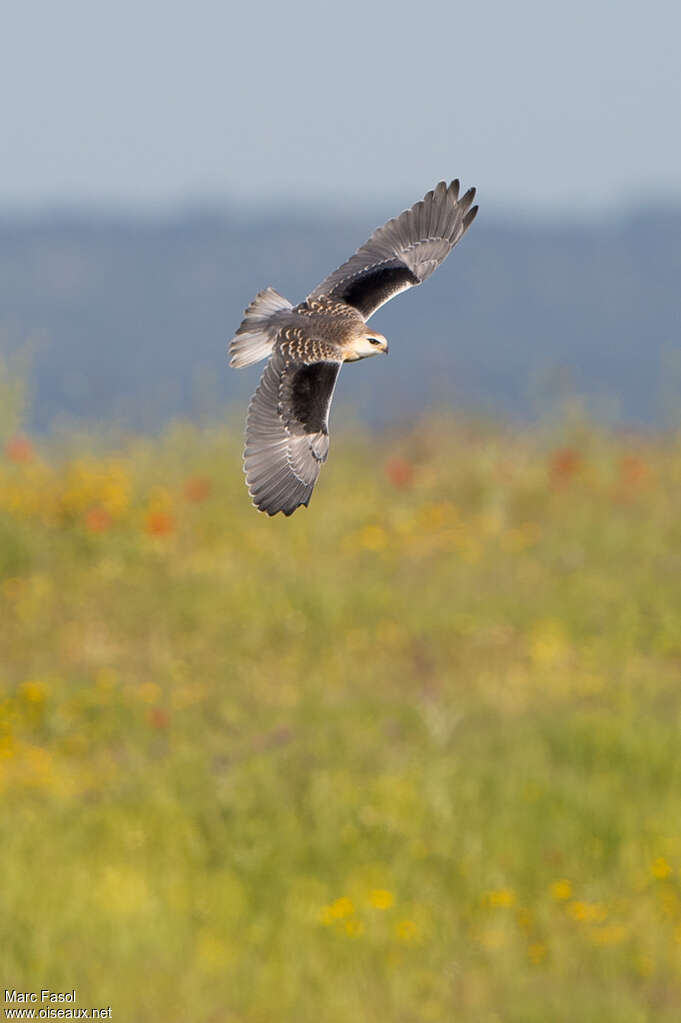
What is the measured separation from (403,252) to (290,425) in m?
0.58

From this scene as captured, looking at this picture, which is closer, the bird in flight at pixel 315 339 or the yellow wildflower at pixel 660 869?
the bird in flight at pixel 315 339

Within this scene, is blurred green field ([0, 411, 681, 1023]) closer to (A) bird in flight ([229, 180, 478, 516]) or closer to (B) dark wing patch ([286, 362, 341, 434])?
(A) bird in flight ([229, 180, 478, 516])

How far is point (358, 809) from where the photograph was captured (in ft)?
30.0

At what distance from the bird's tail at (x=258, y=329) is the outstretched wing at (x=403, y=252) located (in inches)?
2.9

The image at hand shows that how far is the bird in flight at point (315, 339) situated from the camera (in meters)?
1.48

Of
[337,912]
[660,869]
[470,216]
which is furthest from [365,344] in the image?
[660,869]

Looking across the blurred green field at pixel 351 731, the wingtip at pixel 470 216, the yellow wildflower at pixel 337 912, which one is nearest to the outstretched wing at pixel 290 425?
the wingtip at pixel 470 216

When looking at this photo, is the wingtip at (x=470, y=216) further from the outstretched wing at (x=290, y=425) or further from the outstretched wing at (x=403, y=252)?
the outstretched wing at (x=290, y=425)

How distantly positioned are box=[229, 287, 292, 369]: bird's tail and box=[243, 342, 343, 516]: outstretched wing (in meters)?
0.17

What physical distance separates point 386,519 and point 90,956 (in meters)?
7.11

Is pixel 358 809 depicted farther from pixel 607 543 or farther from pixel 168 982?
pixel 607 543

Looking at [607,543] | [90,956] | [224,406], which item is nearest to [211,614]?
[224,406]

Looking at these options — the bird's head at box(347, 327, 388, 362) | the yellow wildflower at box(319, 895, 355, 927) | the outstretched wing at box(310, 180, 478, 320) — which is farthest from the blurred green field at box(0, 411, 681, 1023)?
the bird's head at box(347, 327, 388, 362)

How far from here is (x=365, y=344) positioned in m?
1.62
